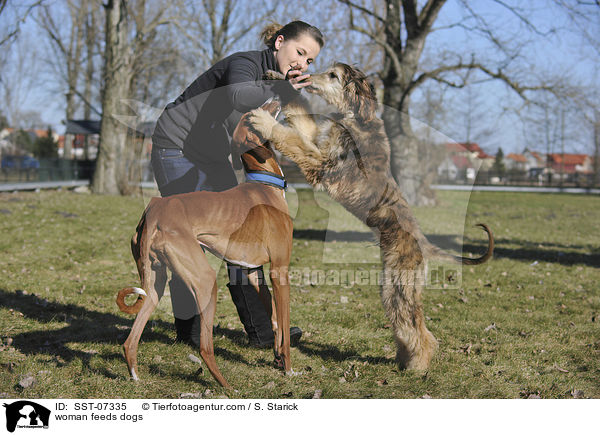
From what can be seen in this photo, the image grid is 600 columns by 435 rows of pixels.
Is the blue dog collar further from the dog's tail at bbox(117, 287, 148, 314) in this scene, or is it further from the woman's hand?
the dog's tail at bbox(117, 287, 148, 314)

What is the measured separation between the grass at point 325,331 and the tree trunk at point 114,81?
11.0 metres

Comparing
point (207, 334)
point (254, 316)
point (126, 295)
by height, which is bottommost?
point (254, 316)

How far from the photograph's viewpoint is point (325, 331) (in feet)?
17.0

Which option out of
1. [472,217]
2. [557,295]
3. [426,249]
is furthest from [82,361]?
[472,217]

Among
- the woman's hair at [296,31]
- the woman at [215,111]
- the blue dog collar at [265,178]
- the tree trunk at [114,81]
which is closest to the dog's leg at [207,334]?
the woman at [215,111]

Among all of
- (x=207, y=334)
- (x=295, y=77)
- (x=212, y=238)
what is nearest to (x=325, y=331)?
(x=207, y=334)

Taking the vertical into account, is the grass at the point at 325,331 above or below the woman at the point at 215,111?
below

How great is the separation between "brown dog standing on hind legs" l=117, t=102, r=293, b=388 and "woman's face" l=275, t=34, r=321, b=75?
35cm

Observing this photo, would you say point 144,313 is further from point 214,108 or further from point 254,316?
point 214,108

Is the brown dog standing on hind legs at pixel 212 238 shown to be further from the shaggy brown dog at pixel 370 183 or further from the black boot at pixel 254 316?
A: the black boot at pixel 254 316

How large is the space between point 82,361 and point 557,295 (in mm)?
6458

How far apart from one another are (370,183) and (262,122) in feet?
3.45
